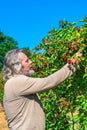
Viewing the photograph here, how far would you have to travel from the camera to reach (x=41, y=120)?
16.9 ft

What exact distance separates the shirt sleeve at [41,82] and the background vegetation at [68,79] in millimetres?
167

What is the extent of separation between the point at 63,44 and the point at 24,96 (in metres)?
0.90

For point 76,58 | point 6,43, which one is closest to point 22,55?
point 76,58

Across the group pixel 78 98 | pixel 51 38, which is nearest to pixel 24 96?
pixel 78 98

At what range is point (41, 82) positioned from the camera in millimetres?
5012

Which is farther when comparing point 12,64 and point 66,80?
point 66,80

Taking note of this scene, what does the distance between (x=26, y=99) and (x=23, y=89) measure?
0.40 feet

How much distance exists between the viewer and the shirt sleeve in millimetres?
4996

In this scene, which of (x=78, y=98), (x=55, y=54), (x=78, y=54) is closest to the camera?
(x=78, y=54)

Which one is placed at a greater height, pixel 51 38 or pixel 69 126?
pixel 51 38

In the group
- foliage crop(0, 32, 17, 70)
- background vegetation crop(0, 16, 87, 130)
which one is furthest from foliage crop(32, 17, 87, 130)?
foliage crop(0, 32, 17, 70)

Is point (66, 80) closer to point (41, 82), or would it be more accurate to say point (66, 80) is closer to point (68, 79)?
point (68, 79)

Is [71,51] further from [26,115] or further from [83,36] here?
[26,115]

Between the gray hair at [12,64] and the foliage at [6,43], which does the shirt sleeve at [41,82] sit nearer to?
the gray hair at [12,64]
